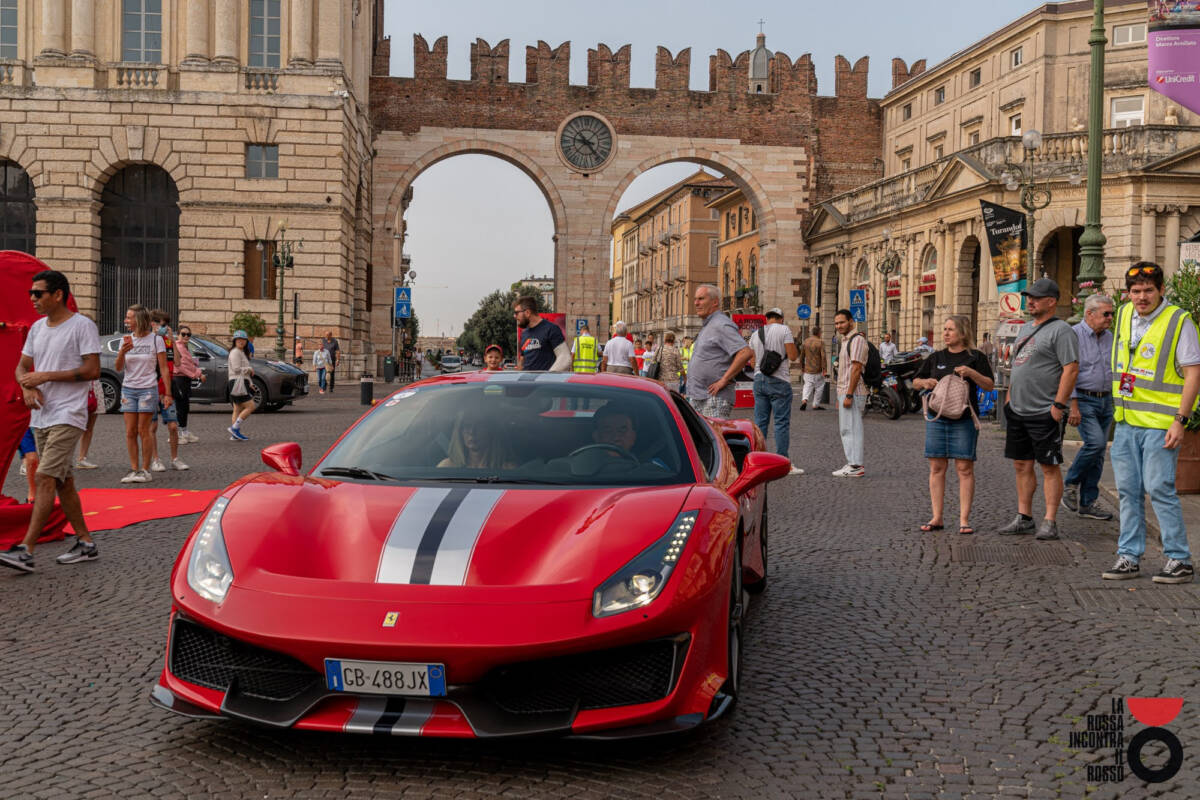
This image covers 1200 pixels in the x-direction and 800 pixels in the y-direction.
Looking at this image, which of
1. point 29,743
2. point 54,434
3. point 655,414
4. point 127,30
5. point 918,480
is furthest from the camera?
point 127,30

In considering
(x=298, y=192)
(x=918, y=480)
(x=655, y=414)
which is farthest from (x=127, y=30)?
(x=655, y=414)

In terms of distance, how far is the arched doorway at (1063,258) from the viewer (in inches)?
1475

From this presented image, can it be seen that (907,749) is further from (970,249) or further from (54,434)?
(970,249)

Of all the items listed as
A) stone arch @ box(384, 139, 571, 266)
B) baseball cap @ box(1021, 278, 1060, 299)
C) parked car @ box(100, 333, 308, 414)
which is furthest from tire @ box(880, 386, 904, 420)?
stone arch @ box(384, 139, 571, 266)

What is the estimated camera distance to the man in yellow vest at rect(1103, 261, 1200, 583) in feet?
21.4

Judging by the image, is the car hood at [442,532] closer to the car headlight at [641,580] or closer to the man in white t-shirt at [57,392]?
the car headlight at [641,580]

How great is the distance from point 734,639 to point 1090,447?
5987mm

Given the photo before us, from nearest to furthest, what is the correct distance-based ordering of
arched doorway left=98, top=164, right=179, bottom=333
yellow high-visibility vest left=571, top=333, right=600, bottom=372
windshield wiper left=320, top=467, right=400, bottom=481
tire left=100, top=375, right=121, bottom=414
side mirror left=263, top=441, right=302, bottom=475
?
1. windshield wiper left=320, top=467, right=400, bottom=481
2. side mirror left=263, top=441, right=302, bottom=475
3. tire left=100, top=375, right=121, bottom=414
4. yellow high-visibility vest left=571, top=333, right=600, bottom=372
5. arched doorway left=98, top=164, right=179, bottom=333

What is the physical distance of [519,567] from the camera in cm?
355

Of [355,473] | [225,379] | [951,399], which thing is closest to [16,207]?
[225,379]

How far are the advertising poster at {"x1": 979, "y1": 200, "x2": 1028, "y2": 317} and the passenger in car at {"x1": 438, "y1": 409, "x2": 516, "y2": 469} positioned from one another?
1654 centimetres

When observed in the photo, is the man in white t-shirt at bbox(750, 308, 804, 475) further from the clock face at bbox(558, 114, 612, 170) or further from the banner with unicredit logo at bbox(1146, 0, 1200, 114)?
the clock face at bbox(558, 114, 612, 170)

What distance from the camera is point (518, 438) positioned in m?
4.65

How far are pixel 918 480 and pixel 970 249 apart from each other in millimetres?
27821
